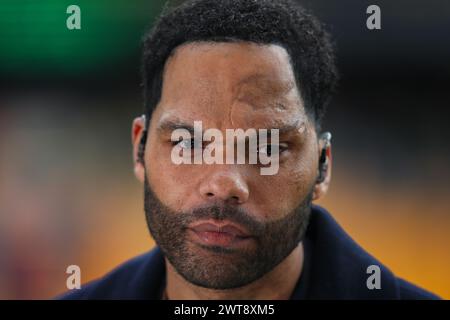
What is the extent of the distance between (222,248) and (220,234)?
1.8 inches

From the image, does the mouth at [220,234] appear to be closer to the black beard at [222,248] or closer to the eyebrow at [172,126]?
the black beard at [222,248]

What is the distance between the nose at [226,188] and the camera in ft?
5.99

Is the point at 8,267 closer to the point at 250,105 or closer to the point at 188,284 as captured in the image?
the point at 188,284

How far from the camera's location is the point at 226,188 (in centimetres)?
182

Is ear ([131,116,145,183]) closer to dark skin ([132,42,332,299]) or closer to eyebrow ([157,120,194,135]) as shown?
dark skin ([132,42,332,299])

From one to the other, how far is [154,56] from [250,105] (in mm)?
467

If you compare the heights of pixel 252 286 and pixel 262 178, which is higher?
pixel 262 178

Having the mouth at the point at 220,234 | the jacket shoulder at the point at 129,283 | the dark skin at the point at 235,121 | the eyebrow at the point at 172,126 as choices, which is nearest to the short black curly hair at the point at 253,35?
the dark skin at the point at 235,121

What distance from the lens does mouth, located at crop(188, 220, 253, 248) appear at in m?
1.88

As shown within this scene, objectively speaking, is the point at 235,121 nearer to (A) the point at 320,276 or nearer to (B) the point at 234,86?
(B) the point at 234,86

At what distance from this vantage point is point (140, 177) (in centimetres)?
222
